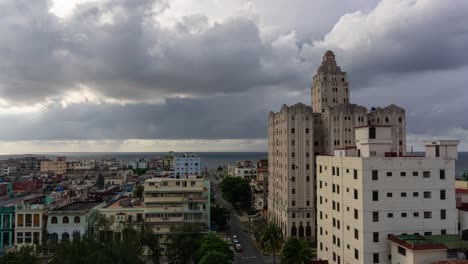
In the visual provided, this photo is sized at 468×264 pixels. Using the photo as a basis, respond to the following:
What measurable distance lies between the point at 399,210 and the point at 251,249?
1539 inches

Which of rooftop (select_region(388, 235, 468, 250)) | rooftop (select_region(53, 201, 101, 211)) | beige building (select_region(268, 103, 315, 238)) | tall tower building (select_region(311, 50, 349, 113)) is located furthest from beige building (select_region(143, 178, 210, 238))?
tall tower building (select_region(311, 50, 349, 113))

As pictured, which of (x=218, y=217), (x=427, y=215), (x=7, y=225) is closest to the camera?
Result: (x=427, y=215)

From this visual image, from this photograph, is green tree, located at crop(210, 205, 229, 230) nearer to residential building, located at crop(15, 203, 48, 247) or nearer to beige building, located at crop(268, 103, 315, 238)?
beige building, located at crop(268, 103, 315, 238)

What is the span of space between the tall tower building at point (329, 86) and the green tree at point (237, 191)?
38762mm

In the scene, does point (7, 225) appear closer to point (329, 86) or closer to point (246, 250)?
point (246, 250)

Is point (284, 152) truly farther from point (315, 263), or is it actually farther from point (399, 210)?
point (399, 210)

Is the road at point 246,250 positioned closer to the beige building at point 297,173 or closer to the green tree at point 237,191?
the beige building at point 297,173

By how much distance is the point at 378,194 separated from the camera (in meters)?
45.7

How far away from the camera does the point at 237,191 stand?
125m

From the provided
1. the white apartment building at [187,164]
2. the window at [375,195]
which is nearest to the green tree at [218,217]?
the window at [375,195]

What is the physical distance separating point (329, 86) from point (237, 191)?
158ft

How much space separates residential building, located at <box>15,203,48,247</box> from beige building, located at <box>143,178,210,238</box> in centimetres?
2036

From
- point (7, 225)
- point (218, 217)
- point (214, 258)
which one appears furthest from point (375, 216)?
point (7, 225)

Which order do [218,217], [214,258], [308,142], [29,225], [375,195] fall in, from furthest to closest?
[218,217] → [308,142] → [29,225] → [214,258] → [375,195]
